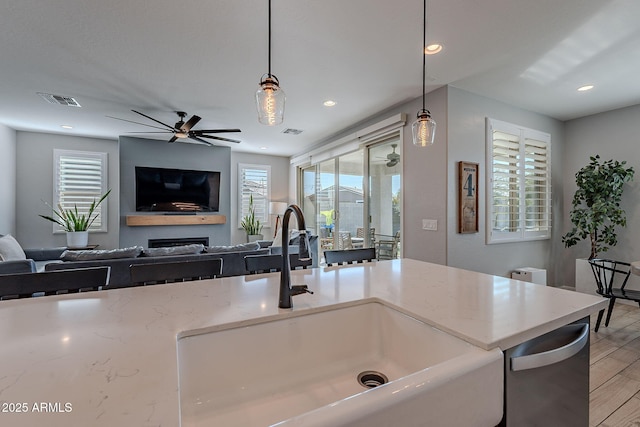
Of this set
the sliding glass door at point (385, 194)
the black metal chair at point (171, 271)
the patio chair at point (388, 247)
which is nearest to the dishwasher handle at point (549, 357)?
the black metal chair at point (171, 271)

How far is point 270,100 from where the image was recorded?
1.70m

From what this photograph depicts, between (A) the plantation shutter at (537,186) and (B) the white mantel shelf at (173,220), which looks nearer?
(A) the plantation shutter at (537,186)

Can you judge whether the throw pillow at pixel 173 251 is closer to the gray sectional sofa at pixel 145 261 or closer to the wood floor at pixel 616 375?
the gray sectional sofa at pixel 145 261

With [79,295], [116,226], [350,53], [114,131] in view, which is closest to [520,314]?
[79,295]

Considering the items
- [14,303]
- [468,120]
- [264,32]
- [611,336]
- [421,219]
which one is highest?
[264,32]

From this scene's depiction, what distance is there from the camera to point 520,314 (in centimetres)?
98

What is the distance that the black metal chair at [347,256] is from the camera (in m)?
2.02

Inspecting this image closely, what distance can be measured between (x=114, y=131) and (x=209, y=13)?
164 inches

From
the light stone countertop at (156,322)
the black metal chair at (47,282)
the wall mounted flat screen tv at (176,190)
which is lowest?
the light stone countertop at (156,322)

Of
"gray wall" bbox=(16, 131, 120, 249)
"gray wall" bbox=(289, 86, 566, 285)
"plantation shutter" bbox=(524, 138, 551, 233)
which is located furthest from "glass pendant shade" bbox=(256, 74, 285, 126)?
"gray wall" bbox=(16, 131, 120, 249)

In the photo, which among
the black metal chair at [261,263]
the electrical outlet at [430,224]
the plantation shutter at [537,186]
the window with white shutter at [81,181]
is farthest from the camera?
the window with white shutter at [81,181]

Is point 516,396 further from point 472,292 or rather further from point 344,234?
point 344,234

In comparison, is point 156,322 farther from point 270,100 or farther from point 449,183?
point 449,183

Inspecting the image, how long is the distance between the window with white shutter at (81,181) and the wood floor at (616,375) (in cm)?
711
